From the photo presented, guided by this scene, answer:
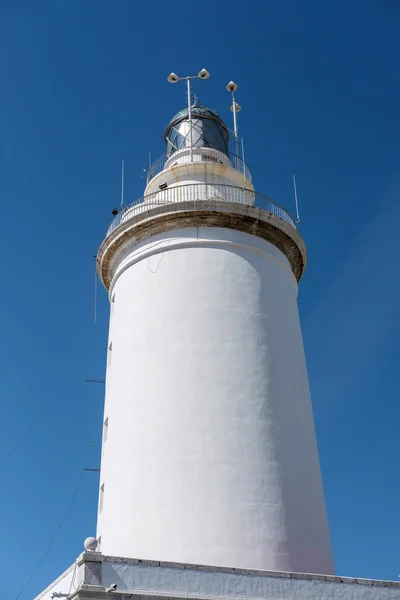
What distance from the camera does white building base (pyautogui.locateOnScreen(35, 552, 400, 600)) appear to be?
413 inches

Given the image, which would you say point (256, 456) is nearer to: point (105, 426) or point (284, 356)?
point (284, 356)

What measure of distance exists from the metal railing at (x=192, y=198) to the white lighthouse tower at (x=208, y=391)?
5cm

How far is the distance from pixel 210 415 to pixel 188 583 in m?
4.04

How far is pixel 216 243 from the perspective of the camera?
16719 millimetres

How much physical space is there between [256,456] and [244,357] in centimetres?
226

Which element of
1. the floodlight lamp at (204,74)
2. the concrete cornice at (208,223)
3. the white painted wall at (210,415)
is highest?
the floodlight lamp at (204,74)

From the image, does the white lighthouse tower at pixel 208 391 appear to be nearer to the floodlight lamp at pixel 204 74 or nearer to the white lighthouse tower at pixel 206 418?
the white lighthouse tower at pixel 206 418

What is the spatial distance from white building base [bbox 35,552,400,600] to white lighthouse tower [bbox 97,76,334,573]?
1.64 metres

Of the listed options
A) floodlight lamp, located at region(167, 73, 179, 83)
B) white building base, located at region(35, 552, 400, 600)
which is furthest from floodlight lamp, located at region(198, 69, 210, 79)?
white building base, located at region(35, 552, 400, 600)

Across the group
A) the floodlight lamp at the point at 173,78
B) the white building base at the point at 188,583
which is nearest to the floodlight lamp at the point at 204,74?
the floodlight lamp at the point at 173,78

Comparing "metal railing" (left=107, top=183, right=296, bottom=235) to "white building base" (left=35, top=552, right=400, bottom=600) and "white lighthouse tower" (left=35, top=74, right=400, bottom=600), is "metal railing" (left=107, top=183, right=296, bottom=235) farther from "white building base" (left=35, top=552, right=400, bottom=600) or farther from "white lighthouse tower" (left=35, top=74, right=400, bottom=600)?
"white building base" (left=35, top=552, right=400, bottom=600)

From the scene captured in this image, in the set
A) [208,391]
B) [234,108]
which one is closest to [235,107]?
[234,108]

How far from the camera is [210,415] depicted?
569 inches

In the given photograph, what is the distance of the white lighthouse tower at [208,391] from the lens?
44.4ft
